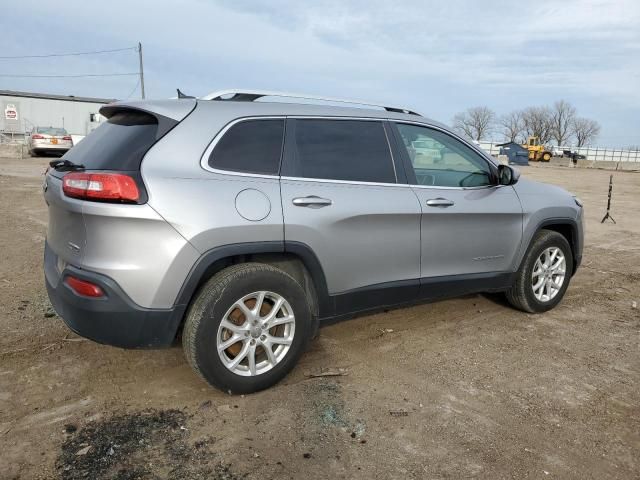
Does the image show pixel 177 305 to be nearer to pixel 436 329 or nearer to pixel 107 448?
pixel 107 448

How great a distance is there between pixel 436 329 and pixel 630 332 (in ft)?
5.53

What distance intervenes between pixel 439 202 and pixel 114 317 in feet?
7.82

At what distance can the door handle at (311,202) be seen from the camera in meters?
3.25

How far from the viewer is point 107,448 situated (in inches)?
106

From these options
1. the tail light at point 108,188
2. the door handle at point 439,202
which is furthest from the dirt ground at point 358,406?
the tail light at point 108,188

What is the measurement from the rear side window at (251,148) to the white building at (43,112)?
42.0 m

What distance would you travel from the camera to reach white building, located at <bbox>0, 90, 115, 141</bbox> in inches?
1724

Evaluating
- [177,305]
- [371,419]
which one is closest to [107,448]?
[177,305]

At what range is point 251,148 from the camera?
10.6 feet

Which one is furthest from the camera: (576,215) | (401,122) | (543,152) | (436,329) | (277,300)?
(543,152)

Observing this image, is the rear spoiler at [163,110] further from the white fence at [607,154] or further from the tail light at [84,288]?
the white fence at [607,154]

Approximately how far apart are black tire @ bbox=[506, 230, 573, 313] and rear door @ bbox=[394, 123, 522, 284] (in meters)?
0.24

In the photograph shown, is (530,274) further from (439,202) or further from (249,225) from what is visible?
(249,225)

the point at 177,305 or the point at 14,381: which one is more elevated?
the point at 177,305
